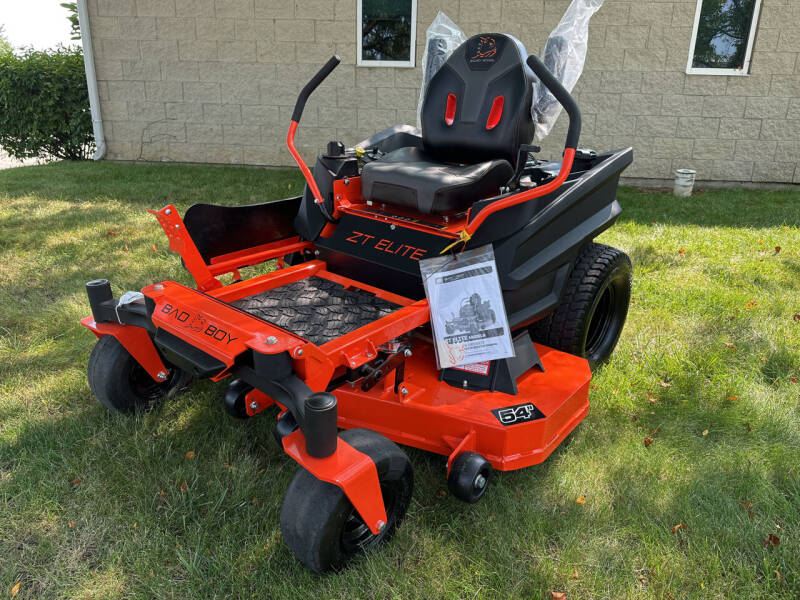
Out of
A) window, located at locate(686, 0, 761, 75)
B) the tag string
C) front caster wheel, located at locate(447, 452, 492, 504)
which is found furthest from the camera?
window, located at locate(686, 0, 761, 75)

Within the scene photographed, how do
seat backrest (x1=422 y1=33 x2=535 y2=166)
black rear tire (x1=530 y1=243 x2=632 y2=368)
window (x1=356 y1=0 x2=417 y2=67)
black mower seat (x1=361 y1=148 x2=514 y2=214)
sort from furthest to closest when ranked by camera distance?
1. window (x1=356 y1=0 x2=417 y2=67)
2. seat backrest (x1=422 y1=33 x2=535 y2=166)
3. black rear tire (x1=530 y1=243 x2=632 y2=368)
4. black mower seat (x1=361 y1=148 x2=514 y2=214)

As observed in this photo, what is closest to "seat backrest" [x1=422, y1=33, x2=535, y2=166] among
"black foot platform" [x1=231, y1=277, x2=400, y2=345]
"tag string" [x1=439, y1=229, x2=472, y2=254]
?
"tag string" [x1=439, y1=229, x2=472, y2=254]

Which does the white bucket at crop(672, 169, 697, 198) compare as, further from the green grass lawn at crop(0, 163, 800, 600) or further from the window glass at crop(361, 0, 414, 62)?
the green grass lawn at crop(0, 163, 800, 600)

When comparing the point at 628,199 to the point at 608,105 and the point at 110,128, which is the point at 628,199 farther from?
the point at 110,128

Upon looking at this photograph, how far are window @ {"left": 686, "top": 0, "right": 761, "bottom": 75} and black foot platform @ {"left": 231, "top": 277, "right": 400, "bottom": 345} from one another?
611cm

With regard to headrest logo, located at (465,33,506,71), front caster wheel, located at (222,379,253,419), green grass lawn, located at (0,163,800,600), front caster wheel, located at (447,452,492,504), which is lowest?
green grass lawn, located at (0,163,800,600)

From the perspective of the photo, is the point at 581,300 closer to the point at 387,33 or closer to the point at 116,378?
the point at 116,378

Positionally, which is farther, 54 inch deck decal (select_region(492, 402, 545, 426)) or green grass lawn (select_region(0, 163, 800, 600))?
54 inch deck decal (select_region(492, 402, 545, 426))

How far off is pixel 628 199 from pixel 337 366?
5.40m

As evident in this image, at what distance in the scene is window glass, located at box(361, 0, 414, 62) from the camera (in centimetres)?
708

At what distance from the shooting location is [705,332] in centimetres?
332

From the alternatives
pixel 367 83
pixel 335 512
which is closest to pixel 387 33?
pixel 367 83

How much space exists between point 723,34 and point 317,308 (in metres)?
6.66

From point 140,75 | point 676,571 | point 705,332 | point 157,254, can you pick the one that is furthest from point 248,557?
point 140,75
